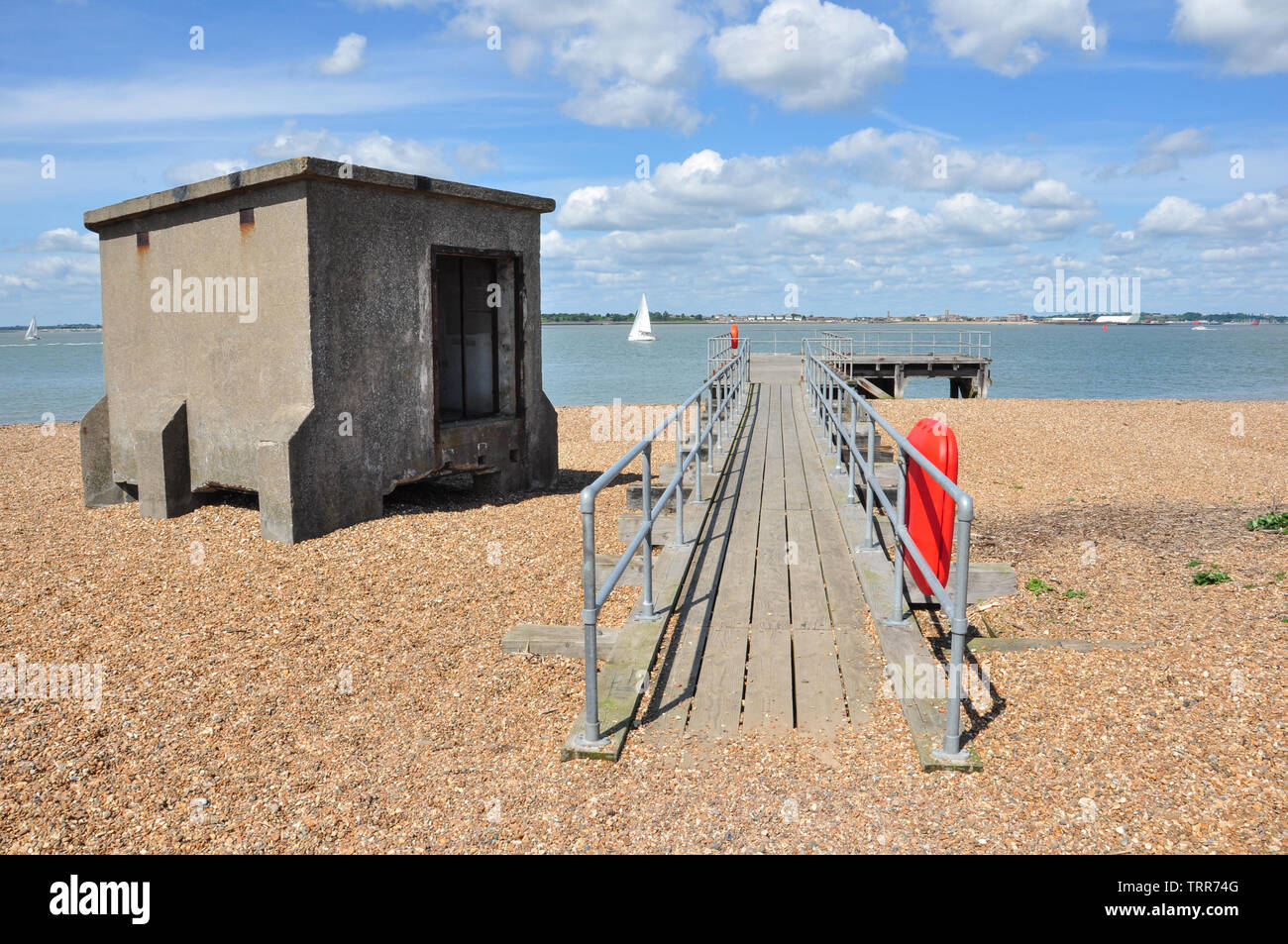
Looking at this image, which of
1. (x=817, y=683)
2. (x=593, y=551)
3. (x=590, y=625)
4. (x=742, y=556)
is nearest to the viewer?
(x=593, y=551)

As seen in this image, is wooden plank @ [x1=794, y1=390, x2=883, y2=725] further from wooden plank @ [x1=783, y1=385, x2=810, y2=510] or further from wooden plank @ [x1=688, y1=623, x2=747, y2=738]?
wooden plank @ [x1=688, y1=623, x2=747, y2=738]

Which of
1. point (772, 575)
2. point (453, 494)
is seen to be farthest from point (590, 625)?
point (453, 494)

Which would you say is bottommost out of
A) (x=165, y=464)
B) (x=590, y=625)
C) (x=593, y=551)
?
(x=590, y=625)

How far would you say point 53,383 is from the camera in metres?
50.7

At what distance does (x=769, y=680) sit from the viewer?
Answer: 441 centimetres

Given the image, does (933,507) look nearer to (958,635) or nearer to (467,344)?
(958,635)

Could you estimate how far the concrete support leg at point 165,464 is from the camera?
29.2ft

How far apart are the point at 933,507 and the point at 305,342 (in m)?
5.38

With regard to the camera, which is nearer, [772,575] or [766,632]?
[766,632]

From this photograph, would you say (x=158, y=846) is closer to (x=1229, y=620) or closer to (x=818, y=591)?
(x=818, y=591)

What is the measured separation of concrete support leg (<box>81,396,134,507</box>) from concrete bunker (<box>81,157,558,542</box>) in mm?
25

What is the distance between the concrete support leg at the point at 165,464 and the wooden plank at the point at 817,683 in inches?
269

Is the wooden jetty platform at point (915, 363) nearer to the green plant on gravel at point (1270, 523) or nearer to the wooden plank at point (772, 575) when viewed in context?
the green plant on gravel at point (1270, 523)

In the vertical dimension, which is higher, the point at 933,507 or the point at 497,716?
the point at 933,507
